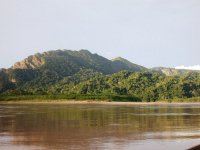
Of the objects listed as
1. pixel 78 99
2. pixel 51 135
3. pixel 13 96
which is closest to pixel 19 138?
pixel 51 135

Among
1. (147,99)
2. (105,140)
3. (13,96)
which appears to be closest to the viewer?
(105,140)

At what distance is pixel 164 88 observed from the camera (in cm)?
18475

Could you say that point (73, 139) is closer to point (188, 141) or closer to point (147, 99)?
point (188, 141)

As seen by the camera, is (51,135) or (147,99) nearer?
(51,135)

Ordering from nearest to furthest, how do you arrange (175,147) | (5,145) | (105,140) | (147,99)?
(175,147) < (5,145) < (105,140) < (147,99)

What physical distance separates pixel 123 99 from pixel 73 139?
153 metres

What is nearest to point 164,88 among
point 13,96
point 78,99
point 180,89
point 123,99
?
Answer: point 180,89

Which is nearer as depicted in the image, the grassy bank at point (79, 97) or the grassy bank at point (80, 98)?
the grassy bank at point (80, 98)

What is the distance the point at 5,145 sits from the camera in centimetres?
2317

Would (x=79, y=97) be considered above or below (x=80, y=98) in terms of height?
above

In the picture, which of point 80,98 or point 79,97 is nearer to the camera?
point 80,98

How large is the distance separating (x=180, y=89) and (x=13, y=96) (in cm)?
8054

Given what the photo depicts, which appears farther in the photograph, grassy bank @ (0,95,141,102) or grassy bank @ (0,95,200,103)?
grassy bank @ (0,95,141,102)

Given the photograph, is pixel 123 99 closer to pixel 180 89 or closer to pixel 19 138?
pixel 180 89
